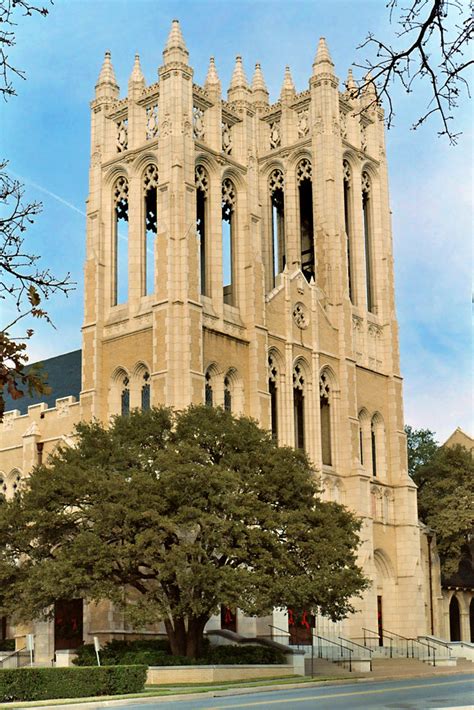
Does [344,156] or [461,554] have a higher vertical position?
[344,156]

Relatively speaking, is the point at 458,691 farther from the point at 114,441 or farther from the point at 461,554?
the point at 461,554

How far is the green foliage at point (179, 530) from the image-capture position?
34219mm

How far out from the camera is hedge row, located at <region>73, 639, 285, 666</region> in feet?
114

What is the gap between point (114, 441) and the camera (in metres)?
38.6

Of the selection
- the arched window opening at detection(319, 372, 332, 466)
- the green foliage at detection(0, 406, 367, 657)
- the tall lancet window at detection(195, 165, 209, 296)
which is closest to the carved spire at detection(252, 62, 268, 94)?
the tall lancet window at detection(195, 165, 209, 296)

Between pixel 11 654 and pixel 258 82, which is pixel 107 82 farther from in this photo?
pixel 11 654

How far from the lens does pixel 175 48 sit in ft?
167

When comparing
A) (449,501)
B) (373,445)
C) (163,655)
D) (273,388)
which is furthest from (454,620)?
(163,655)

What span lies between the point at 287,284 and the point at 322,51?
48.0 feet

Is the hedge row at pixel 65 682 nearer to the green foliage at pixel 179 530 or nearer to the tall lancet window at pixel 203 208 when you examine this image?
the green foliage at pixel 179 530

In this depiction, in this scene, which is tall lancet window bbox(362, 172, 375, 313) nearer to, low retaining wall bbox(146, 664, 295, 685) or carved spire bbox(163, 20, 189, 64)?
carved spire bbox(163, 20, 189, 64)

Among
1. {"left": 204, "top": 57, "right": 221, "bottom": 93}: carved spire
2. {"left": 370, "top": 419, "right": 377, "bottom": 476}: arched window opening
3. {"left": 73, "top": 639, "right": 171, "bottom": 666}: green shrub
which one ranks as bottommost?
{"left": 73, "top": 639, "right": 171, "bottom": 666}: green shrub

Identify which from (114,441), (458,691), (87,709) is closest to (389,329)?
(114,441)

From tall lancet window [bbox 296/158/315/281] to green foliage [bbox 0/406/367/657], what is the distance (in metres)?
21.9
